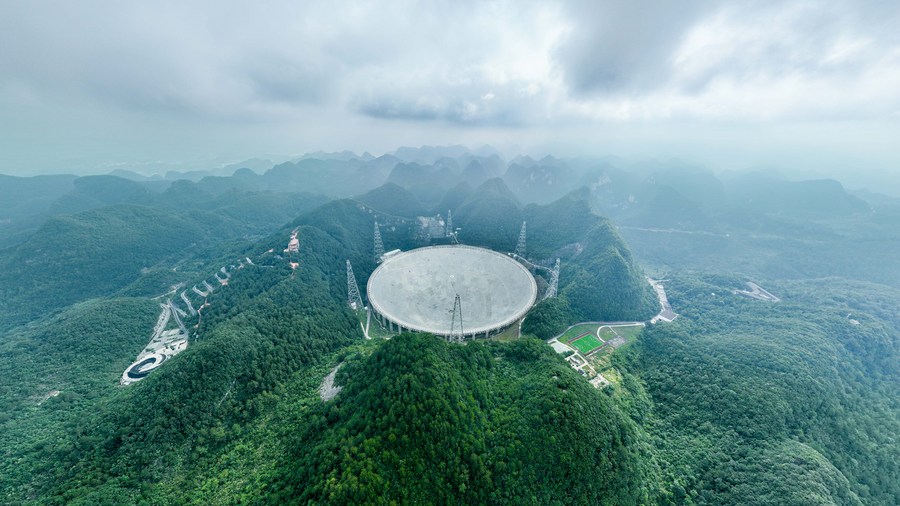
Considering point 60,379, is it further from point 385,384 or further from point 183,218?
point 183,218

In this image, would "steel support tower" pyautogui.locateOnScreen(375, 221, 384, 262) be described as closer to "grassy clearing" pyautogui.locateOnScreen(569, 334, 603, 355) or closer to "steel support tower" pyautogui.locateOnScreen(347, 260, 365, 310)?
"steel support tower" pyautogui.locateOnScreen(347, 260, 365, 310)

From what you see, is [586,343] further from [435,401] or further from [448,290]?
[435,401]

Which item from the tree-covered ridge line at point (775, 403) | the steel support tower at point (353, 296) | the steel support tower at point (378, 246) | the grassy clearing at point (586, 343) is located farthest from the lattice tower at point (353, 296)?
the tree-covered ridge line at point (775, 403)

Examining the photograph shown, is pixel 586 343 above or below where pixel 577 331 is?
below

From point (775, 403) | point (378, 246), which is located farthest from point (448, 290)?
point (775, 403)

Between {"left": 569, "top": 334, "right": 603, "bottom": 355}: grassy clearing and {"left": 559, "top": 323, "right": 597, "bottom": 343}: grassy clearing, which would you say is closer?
{"left": 569, "top": 334, "right": 603, "bottom": 355}: grassy clearing

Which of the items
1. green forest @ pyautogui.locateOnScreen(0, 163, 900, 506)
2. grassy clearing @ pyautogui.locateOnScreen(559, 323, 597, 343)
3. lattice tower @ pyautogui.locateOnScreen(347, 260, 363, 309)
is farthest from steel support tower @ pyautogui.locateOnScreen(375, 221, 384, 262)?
grassy clearing @ pyautogui.locateOnScreen(559, 323, 597, 343)

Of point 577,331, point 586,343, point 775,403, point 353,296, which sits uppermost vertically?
point 353,296

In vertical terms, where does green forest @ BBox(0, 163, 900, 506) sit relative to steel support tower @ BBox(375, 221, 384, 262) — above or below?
below

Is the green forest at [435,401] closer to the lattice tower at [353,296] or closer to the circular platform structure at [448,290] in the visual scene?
the lattice tower at [353,296]
